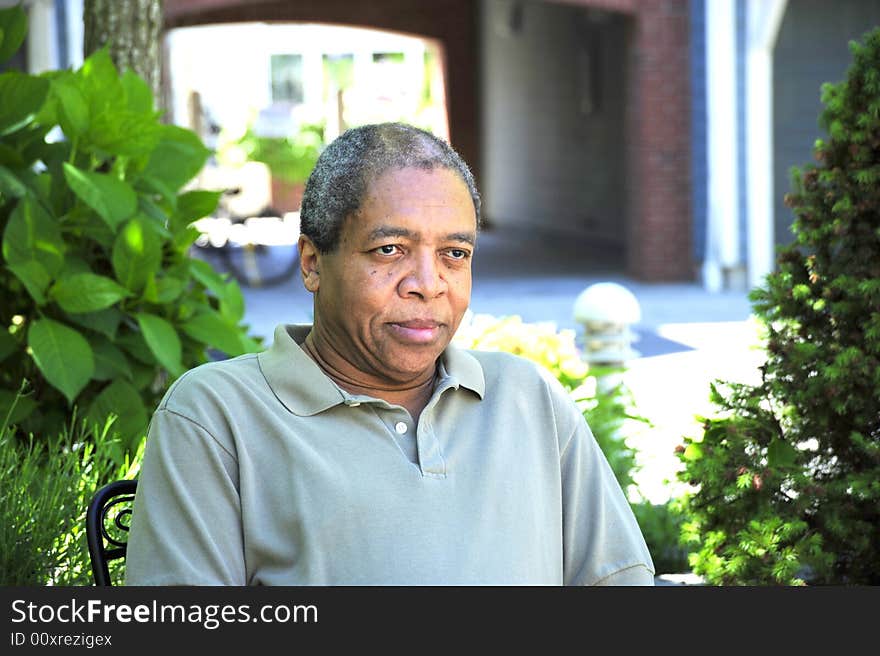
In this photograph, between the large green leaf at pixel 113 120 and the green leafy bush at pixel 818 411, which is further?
the large green leaf at pixel 113 120

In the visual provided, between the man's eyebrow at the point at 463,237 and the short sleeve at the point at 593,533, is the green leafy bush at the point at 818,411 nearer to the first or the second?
the short sleeve at the point at 593,533

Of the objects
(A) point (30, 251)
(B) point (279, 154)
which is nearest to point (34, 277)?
(A) point (30, 251)

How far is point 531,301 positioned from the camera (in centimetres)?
1220

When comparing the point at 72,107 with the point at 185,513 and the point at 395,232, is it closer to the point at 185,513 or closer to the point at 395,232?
the point at 395,232

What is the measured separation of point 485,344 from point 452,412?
304 cm

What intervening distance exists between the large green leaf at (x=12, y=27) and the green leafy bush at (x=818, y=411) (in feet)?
7.58

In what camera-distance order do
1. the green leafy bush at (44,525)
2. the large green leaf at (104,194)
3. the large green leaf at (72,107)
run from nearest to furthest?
the green leafy bush at (44,525) < the large green leaf at (104,194) < the large green leaf at (72,107)

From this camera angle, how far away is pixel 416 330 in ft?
6.82

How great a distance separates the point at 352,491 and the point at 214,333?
2208mm

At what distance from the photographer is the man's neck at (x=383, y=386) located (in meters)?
2.14

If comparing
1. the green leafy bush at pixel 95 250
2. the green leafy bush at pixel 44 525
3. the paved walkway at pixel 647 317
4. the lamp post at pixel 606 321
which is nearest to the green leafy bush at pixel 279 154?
the paved walkway at pixel 647 317

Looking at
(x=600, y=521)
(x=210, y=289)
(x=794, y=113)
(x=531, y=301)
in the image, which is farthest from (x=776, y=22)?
(x=600, y=521)

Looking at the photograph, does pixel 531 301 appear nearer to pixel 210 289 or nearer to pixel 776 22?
pixel 776 22

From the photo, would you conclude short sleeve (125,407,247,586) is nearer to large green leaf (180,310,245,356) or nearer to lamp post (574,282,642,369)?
large green leaf (180,310,245,356)
